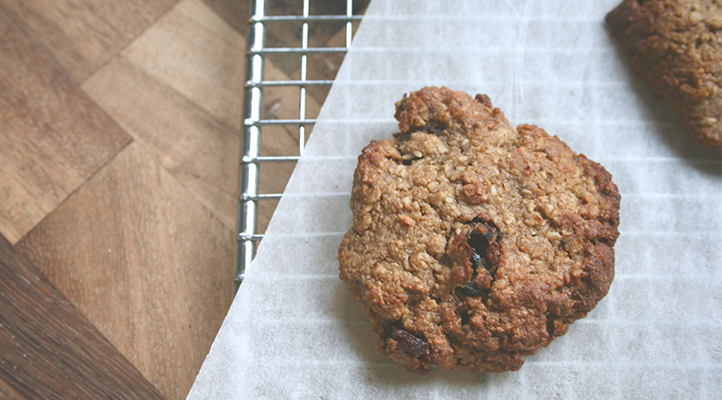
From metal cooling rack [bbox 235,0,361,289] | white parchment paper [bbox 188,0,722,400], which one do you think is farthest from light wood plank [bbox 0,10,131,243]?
white parchment paper [bbox 188,0,722,400]

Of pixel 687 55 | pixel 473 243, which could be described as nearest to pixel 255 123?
pixel 473 243

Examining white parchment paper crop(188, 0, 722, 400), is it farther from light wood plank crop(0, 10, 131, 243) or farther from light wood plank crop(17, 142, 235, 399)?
light wood plank crop(0, 10, 131, 243)

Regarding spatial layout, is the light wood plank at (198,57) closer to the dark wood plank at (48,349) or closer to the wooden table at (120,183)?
the wooden table at (120,183)

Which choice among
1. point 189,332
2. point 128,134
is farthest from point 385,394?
point 128,134

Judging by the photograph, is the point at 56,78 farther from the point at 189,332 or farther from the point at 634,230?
the point at 634,230

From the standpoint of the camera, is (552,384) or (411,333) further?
(552,384)

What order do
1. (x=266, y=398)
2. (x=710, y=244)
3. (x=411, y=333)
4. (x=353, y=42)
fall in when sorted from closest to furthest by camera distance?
(x=411, y=333) → (x=266, y=398) → (x=710, y=244) → (x=353, y=42)
